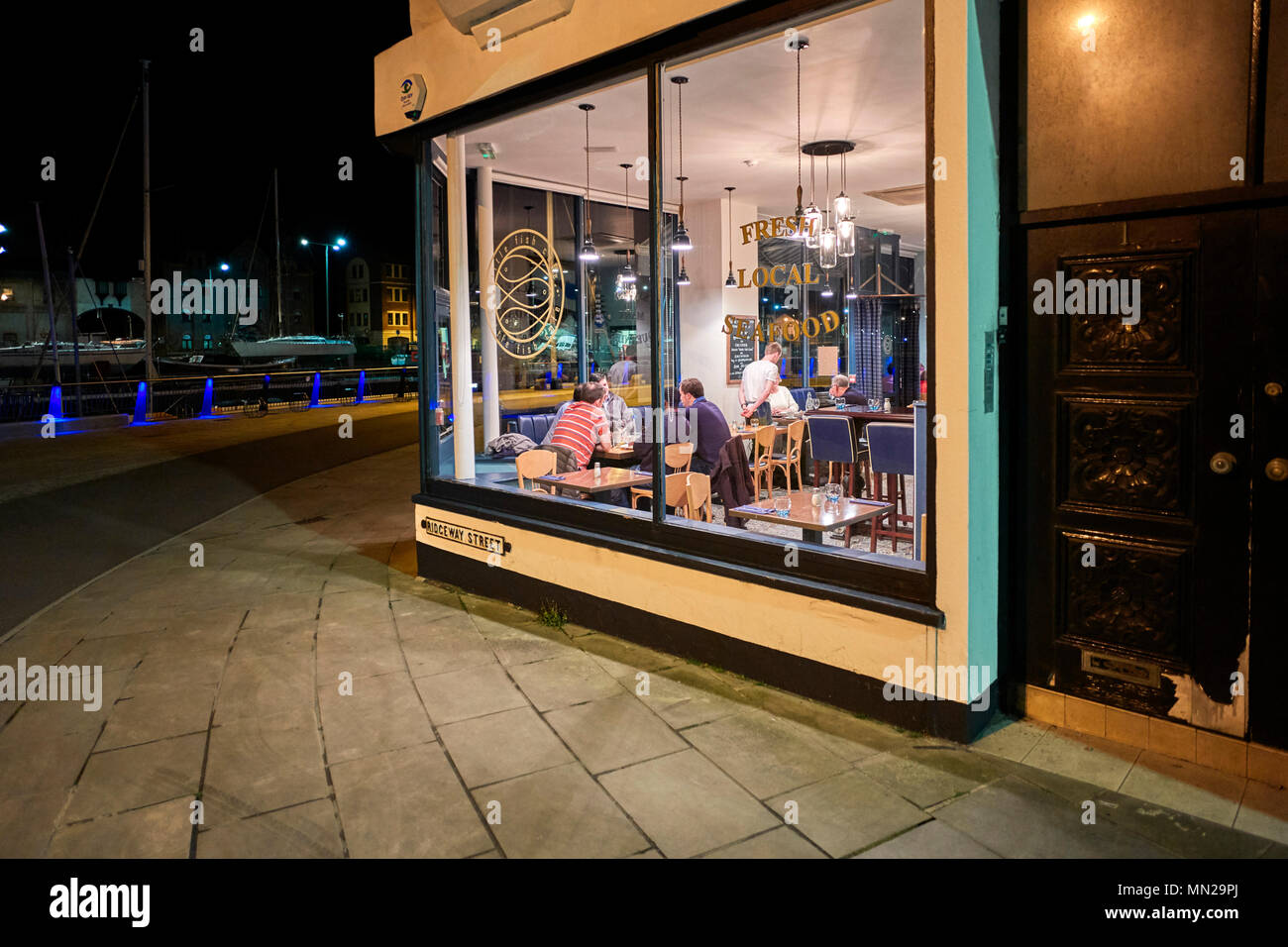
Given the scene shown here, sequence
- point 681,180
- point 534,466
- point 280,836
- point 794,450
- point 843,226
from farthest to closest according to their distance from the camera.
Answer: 1. point 681,180
2. point 843,226
3. point 794,450
4. point 534,466
5. point 280,836

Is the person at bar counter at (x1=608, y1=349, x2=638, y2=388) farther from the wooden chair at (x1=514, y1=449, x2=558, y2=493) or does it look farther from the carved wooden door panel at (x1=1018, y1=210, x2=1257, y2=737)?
the carved wooden door panel at (x1=1018, y1=210, x2=1257, y2=737)

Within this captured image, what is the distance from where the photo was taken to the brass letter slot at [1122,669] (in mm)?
3332

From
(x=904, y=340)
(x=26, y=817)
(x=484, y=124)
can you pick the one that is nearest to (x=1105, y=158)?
(x=484, y=124)

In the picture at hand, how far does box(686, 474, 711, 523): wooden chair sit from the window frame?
63cm

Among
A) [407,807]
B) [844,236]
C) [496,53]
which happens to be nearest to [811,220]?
[844,236]

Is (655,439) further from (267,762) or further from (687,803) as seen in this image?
(267,762)

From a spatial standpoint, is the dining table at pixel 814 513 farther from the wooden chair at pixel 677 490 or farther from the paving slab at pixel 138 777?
the paving slab at pixel 138 777

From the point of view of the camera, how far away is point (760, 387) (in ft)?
33.2

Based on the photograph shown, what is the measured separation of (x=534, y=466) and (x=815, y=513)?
2353mm

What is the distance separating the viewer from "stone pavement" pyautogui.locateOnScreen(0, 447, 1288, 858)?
283 cm

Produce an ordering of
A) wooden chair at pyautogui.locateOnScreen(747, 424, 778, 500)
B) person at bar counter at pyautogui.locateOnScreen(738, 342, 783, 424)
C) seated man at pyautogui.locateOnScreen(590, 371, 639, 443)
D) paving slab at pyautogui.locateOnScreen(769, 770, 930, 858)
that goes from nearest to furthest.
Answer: paving slab at pyautogui.locateOnScreen(769, 770, 930, 858) < seated man at pyautogui.locateOnScreen(590, 371, 639, 443) < wooden chair at pyautogui.locateOnScreen(747, 424, 778, 500) < person at bar counter at pyautogui.locateOnScreen(738, 342, 783, 424)

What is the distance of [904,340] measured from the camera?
14.1m

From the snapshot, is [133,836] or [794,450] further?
[794,450]

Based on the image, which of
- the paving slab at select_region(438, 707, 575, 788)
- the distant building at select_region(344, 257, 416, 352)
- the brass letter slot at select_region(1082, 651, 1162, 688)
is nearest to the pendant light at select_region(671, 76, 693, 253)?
the paving slab at select_region(438, 707, 575, 788)
